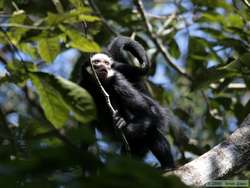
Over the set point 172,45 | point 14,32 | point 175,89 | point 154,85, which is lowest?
point 175,89

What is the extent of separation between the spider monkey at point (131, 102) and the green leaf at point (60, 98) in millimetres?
2623

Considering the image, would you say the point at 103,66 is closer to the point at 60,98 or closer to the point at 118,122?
the point at 118,122

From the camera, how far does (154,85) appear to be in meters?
6.57

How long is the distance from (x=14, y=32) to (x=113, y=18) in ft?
12.1

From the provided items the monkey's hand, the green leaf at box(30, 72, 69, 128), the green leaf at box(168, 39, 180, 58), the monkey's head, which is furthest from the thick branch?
the green leaf at box(168, 39, 180, 58)

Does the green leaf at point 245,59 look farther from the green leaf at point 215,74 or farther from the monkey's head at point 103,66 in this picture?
the monkey's head at point 103,66

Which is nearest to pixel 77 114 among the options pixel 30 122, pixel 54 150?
pixel 30 122

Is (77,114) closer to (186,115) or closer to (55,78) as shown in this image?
(55,78)

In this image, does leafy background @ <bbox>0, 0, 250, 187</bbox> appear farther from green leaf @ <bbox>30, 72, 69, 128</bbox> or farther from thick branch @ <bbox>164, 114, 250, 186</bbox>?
thick branch @ <bbox>164, 114, 250, 186</bbox>

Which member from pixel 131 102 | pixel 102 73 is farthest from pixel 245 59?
pixel 102 73

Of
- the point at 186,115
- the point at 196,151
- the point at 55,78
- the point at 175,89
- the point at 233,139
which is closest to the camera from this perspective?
the point at 55,78

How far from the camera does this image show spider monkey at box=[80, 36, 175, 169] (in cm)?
515

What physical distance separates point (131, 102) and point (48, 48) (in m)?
2.96

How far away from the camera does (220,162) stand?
323 centimetres
